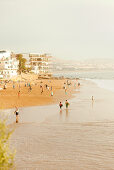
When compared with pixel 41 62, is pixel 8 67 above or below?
below

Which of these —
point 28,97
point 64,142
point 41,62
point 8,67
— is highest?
point 41,62

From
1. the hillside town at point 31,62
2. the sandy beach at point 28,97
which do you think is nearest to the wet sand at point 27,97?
the sandy beach at point 28,97

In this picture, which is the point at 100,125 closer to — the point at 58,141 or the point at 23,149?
the point at 58,141

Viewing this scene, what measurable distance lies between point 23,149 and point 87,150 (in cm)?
386

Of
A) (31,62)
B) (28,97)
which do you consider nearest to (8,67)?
(31,62)

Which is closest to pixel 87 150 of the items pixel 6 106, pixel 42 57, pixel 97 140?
pixel 97 140

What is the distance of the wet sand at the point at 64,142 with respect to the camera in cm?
1335

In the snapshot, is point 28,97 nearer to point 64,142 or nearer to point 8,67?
point 64,142

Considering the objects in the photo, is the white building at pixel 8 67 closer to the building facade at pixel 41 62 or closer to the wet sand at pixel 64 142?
the building facade at pixel 41 62

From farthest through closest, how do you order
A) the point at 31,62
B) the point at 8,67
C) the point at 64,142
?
the point at 31,62 < the point at 8,67 < the point at 64,142

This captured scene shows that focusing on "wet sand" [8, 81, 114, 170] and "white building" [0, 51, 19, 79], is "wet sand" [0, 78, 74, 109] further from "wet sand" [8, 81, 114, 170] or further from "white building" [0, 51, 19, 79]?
"white building" [0, 51, 19, 79]

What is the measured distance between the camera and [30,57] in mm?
133875

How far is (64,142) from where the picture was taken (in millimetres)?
16859

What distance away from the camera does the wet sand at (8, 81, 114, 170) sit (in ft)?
43.8
